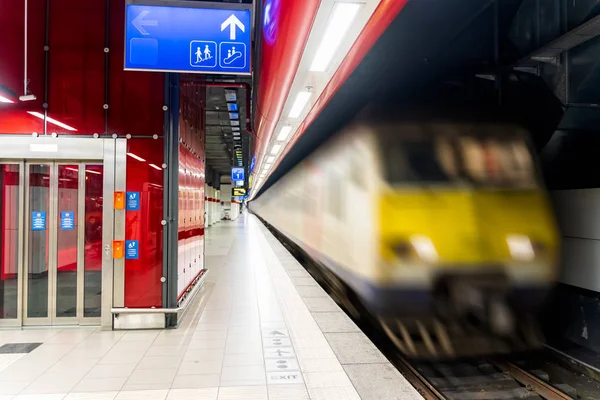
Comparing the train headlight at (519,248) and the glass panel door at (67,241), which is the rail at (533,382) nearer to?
the train headlight at (519,248)

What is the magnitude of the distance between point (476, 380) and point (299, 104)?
3.07 metres

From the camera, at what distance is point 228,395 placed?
2.50 m

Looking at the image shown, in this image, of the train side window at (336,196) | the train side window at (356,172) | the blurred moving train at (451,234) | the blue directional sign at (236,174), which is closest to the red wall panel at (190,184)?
the train side window at (336,196)

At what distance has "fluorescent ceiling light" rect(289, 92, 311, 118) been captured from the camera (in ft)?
12.7

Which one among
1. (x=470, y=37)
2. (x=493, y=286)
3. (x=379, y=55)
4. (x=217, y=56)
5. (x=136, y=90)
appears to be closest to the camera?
(x=379, y=55)

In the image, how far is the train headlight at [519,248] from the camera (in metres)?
2.98

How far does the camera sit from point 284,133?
5.79m

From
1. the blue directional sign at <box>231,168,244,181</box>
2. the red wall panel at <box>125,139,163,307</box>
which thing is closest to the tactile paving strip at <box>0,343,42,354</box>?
the red wall panel at <box>125,139,163,307</box>

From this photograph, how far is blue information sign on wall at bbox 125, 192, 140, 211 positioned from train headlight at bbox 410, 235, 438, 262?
105 inches

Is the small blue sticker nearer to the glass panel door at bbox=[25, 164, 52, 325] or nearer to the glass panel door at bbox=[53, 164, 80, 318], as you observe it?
the glass panel door at bbox=[53, 164, 80, 318]

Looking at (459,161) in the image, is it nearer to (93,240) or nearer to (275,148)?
(93,240)

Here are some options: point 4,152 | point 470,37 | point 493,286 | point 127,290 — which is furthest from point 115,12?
→ point 493,286

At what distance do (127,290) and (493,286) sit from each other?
3.33 meters

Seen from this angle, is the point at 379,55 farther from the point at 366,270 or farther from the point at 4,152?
the point at 4,152
